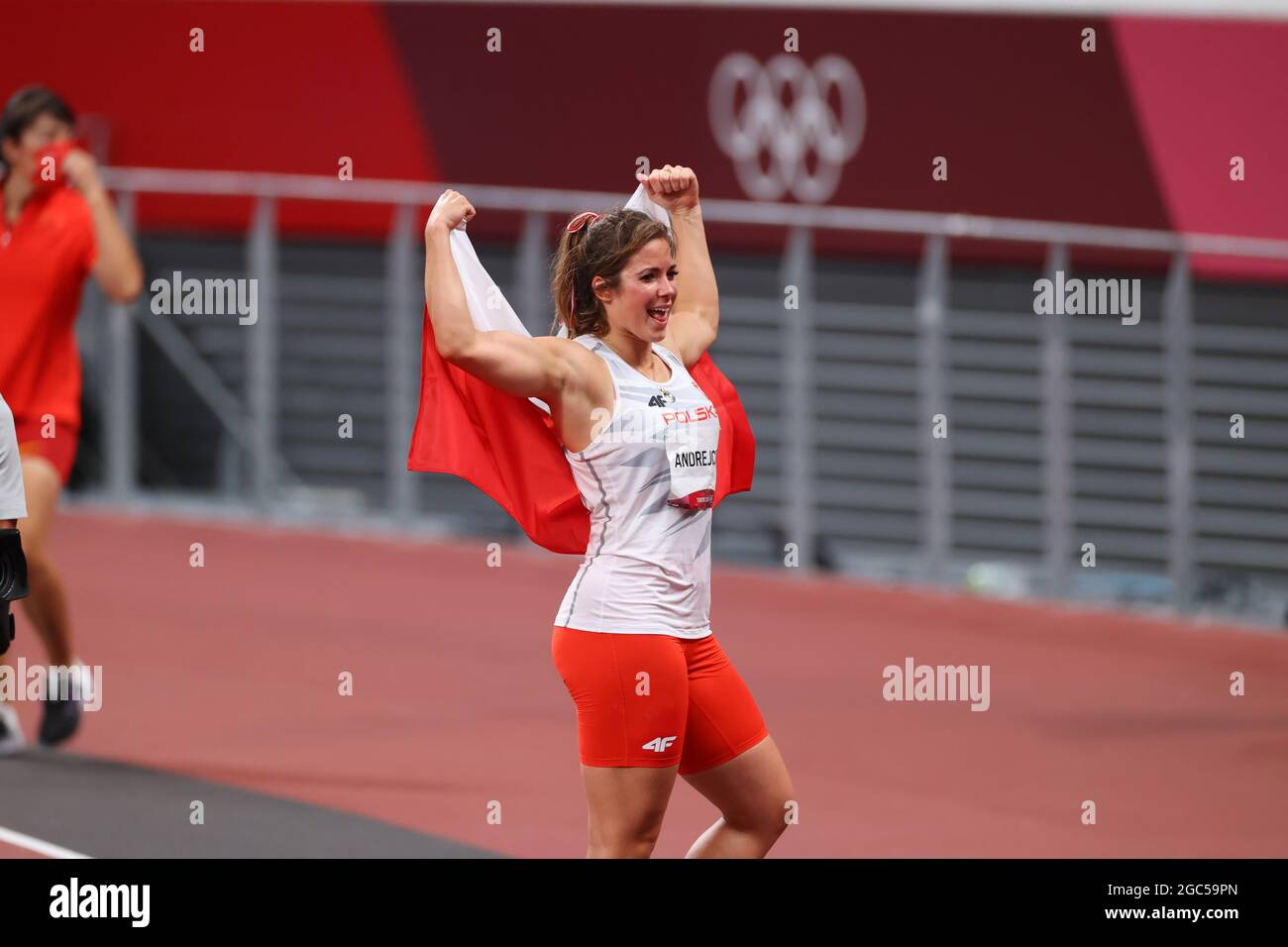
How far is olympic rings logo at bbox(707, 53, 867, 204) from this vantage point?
15.1 metres

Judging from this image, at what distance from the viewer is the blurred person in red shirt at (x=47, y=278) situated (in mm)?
9016

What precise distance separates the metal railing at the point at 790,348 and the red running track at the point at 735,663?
53 centimetres

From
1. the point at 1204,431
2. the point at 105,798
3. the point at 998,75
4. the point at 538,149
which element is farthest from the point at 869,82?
the point at 105,798

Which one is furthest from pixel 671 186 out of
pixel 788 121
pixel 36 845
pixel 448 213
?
pixel 788 121

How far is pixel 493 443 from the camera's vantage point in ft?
20.7

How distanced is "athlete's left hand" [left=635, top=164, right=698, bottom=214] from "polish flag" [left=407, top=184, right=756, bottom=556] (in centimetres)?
56

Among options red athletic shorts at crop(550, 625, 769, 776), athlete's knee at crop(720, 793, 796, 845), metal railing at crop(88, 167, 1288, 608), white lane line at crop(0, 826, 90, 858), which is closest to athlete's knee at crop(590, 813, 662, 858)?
red athletic shorts at crop(550, 625, 769, 776)

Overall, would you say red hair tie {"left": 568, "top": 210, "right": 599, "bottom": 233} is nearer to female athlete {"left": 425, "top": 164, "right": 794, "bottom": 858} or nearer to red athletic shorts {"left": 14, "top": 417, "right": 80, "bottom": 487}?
female athlete {"left": 425, "top": 164, "right": 794, "bottom": 858}

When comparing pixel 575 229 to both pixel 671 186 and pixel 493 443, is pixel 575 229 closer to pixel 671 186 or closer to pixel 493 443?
pixel 671 186

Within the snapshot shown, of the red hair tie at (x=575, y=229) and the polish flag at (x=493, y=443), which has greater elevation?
the red hair tie at (x=575, y=229)

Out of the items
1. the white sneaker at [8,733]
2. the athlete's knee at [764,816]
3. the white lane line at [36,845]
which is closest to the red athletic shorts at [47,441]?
the white sneaker at [8,733]

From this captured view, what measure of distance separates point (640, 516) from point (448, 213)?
0.92m

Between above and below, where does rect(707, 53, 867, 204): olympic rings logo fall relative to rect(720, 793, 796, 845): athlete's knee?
above

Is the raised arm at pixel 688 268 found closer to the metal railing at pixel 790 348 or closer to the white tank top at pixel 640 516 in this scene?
the white tank top at pixel 640 516
